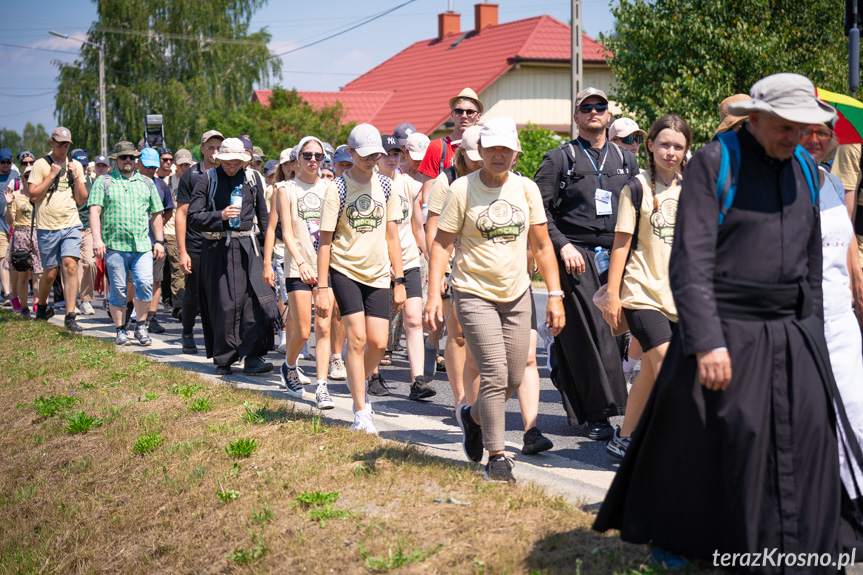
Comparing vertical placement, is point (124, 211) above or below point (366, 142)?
below

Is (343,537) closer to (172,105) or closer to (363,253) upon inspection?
(363,253)

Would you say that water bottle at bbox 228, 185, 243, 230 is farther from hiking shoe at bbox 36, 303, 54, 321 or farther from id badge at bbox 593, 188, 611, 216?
hiking shoe at bbox 36, 303, 54, 321

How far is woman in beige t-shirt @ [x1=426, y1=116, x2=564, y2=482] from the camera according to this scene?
5449mm

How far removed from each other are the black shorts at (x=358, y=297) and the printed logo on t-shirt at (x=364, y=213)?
0.37m

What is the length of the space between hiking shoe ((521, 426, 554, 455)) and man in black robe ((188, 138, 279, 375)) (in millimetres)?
4190

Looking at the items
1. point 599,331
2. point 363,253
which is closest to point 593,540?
point 599,331

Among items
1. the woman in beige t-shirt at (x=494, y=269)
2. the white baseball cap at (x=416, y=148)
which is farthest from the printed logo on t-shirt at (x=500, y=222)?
the white baseball cap at (x=416, y=148)

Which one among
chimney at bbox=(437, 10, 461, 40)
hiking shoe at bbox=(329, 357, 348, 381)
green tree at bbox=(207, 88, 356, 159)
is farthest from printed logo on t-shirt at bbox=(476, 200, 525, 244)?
chimney at bbox=(437, 10, 461, 40)

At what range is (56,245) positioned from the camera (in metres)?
13.1

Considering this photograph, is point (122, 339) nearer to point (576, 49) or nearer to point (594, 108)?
point (594, 108)

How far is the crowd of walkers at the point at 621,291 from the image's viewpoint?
370 centimetres

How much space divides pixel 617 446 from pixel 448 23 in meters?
47.5

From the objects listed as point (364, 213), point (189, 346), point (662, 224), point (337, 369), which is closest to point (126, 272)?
point (189, 346)

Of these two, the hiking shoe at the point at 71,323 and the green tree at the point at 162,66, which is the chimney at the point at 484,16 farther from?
the hiking shoe at the point at 71,323
